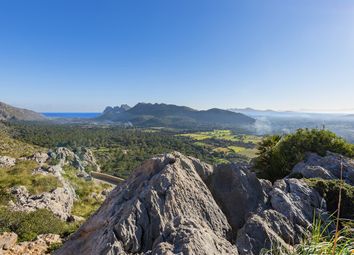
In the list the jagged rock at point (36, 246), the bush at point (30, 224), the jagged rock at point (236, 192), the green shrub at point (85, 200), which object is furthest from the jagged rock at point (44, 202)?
the jagged rock at point (236, 192)

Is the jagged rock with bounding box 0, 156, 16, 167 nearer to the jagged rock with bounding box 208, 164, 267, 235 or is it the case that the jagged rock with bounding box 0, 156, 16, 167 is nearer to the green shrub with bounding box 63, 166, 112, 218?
the green shrub with bounding box 63, 166, 112, 218

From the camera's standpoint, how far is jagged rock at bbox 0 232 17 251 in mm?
12609

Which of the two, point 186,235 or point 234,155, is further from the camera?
point 234,155

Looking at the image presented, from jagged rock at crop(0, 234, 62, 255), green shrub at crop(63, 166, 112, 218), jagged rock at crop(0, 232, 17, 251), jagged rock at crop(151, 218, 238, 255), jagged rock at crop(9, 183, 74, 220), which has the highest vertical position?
jagged rock at crop(151, 218, 238, 255)

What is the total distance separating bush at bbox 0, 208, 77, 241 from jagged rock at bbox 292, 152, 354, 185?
13.6 m

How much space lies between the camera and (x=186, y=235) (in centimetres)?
548

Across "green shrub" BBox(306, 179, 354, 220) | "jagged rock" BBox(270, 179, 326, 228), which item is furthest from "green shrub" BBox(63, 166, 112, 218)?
"green shrub" BBox(306, 179, 354, 220)

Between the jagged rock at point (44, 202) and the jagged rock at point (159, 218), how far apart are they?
479 inches

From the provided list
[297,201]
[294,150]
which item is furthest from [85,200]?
[297,201]

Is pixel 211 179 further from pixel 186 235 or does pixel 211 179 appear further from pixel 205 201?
pixel 186 235

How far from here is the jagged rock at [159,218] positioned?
5676mm

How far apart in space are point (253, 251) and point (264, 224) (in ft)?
3.36

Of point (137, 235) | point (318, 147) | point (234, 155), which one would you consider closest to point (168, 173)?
point (137, 235)

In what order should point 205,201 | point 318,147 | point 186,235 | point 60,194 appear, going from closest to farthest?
point 186,235 < point 205,201 < point 318,147 < point 60,194
